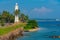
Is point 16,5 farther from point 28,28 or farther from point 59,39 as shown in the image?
point 59,39

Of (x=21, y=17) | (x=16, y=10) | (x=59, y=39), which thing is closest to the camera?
(x=59, y=39)

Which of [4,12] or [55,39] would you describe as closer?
[55,39]

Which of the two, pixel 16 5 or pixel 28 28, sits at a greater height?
pixel 16 5

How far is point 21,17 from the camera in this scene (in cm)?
14650

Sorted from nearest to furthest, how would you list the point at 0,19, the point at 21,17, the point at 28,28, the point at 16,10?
the point at 28,28, the point at 16,10, the point at 0,19, the point at 21,17

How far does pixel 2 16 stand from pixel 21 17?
2372cm

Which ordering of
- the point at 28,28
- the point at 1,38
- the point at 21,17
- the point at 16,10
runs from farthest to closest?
1. the point at 21,17
2. the point at 16,10
3. the point at 28,28
4. the point at 1,38

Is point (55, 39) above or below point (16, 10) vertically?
below

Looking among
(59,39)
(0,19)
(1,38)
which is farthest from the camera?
(0,19)

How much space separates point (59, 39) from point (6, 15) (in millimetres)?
66472

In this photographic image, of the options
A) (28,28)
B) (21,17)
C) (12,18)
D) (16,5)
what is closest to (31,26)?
(28,28)

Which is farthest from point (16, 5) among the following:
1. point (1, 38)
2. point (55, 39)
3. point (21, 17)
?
point (1, 38)

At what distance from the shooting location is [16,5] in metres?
107

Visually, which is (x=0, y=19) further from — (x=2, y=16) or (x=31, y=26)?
(x=31, y=26)
